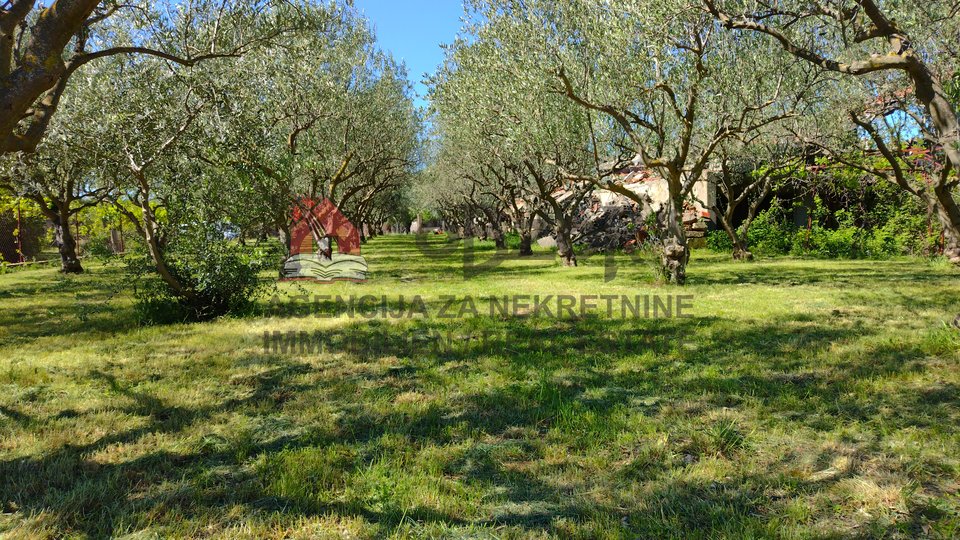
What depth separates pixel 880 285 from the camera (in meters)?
12.5

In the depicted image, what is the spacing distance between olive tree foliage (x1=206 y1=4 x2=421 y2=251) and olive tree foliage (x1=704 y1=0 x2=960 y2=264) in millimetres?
7429

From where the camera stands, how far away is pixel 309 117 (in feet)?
58.0

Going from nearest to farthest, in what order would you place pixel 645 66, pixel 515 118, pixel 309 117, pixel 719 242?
pixel 645 66, pixel 515 118, pixel 309 117, pixel 719 242

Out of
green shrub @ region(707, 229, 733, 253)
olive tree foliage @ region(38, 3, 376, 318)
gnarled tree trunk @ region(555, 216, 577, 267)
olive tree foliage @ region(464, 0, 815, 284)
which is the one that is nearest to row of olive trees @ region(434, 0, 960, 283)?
olive tree foliage @ region(464, 0, 815, 284)

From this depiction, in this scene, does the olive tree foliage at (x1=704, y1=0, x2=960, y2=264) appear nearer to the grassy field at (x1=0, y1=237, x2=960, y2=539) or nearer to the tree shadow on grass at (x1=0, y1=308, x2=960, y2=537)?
the grassy field at (x1=0, y1=237, x2=960, y2=539)

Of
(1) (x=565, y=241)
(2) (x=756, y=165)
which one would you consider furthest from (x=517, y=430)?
(2) (x=756, y=165)

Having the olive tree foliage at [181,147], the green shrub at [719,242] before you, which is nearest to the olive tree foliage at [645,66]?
the olive tree foliage at [181,147]

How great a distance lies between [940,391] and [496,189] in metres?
24.8

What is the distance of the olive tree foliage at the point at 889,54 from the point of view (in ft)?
21.1

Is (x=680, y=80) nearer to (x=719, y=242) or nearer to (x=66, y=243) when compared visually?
(x=719, y=242)

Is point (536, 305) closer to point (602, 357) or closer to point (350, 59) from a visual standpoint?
point (602, 357)

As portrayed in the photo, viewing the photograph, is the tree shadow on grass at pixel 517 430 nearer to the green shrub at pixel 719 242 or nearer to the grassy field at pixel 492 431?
the grassy field at pixel 492 431

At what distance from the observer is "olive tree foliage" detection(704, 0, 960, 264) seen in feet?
21.1

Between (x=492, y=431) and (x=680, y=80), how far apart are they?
10.7 metres
